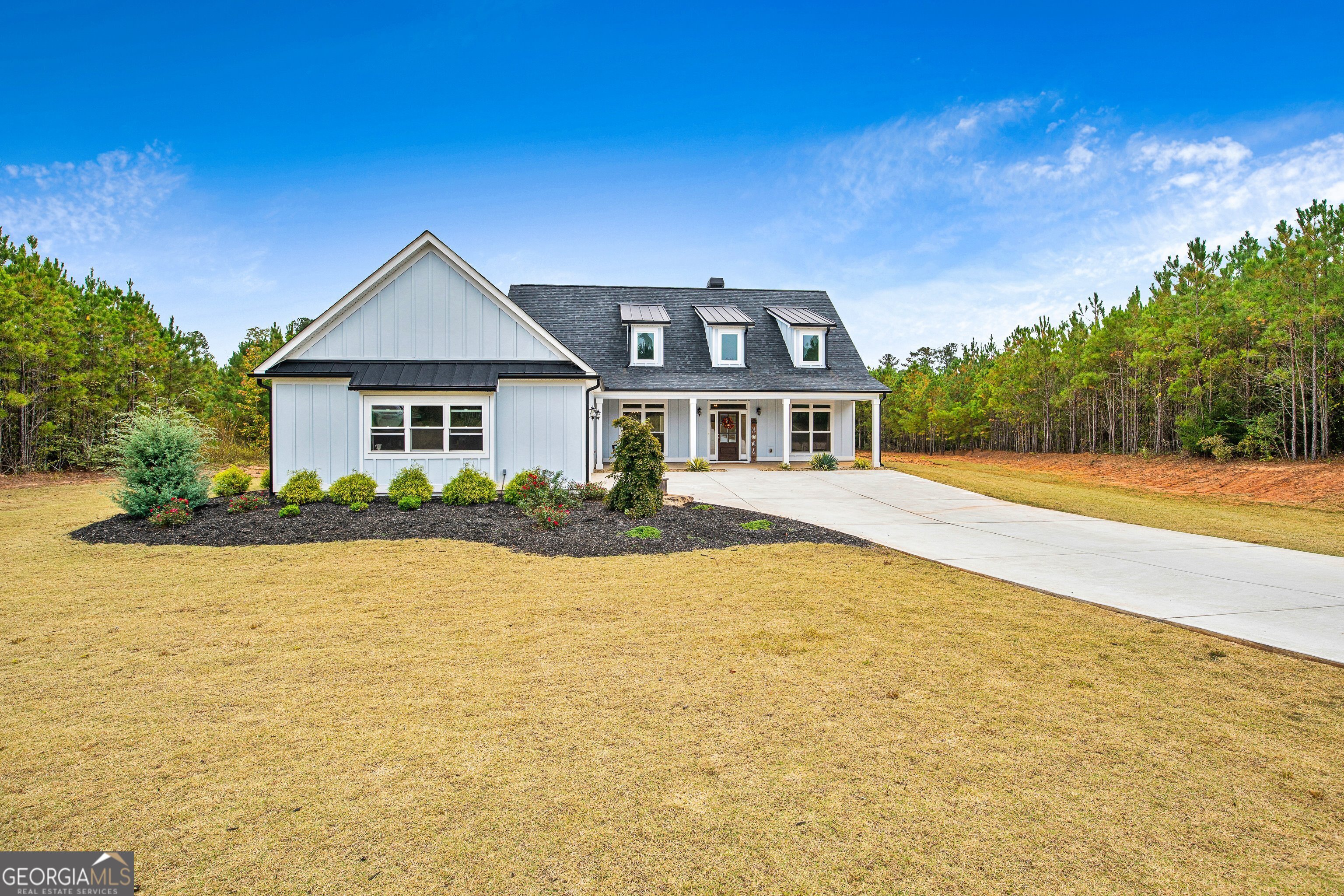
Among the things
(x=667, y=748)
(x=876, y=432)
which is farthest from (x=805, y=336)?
(x=667, y=748)

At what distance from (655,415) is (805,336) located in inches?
281

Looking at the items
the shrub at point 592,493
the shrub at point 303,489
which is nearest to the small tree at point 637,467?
the shrub at point 592,493

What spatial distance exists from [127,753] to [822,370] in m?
23.3

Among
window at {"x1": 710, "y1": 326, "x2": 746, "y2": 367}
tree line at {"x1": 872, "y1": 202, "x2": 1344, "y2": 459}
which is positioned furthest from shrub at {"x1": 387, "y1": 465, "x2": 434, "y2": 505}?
tree line at {"x1": 872, "y1": 202, "x2": 1344, "y2": 459}

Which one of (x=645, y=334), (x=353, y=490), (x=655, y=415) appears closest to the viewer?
(x=353, y=490)

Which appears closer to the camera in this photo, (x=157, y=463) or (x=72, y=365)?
(x=157, y=463)

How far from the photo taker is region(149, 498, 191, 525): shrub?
10.3 metres

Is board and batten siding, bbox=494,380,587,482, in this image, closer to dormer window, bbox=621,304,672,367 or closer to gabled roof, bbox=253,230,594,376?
gabled roof, bbox=253,230,594,376

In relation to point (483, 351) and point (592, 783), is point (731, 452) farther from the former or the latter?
point (592, 783)

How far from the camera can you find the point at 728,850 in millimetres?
2312

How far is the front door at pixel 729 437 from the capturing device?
78.8ft

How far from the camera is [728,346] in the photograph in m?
23.7

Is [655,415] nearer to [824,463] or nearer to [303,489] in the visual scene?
[824,463]

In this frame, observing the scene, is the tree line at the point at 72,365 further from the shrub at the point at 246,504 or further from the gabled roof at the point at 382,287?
the shrub at the point at 246,504
